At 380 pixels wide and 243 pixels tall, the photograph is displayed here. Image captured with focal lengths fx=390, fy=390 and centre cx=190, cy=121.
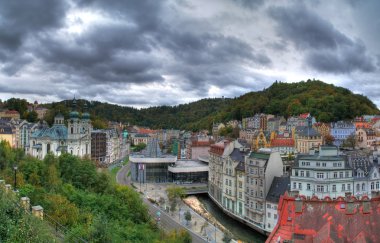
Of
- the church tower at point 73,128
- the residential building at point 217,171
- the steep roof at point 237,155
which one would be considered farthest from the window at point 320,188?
the church tower at point 73,128

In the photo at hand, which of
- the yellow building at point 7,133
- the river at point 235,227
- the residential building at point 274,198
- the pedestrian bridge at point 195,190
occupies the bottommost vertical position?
the river at point 235,227

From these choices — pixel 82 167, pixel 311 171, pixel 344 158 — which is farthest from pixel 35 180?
pixel 344 158

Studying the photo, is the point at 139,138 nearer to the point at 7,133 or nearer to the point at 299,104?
the point at 299,104

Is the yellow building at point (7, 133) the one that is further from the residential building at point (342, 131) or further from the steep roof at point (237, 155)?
the residential building at point (342, 131)

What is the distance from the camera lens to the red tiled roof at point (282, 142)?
300 feet

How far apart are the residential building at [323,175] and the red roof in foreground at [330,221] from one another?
16918 millimetres

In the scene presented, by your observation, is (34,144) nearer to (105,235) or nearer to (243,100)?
(105,235)

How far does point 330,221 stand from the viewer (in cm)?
2312

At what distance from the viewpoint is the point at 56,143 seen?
8038 centimetres

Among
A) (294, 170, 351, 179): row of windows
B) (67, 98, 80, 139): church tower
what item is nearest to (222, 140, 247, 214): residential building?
(294, 170, 351, 179): row of windows

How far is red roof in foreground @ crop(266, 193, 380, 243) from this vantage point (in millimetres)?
22516

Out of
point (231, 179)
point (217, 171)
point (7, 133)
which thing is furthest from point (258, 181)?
point (7, 133)

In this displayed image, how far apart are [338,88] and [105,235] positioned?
14210 centimetres

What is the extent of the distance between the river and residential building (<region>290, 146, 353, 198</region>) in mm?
7047
